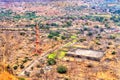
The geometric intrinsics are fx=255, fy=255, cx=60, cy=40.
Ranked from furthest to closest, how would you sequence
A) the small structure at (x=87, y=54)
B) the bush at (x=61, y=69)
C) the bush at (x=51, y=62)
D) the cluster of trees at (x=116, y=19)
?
the cluster of trees at (x=116, y=19), the small structure at (x=87, y=54), the bush at (x=51, y=62), the bush at (x=61, y=69)

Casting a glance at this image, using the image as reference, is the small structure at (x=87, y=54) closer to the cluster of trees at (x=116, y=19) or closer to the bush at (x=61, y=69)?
the bush at (x=61, y=69)

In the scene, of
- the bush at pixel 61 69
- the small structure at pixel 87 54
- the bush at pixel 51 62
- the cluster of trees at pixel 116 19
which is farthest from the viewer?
the cluster of trees at pixel 116 19

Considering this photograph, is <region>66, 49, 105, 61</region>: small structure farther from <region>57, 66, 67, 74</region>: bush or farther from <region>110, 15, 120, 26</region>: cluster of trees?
<region>110, 15, 120, 26</region>: cluster of trees

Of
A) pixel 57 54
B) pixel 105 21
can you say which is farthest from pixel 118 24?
pixel 57 54

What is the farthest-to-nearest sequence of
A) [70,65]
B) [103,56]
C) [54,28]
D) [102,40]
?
[54,28], [102,40], [103,56], [70,65]

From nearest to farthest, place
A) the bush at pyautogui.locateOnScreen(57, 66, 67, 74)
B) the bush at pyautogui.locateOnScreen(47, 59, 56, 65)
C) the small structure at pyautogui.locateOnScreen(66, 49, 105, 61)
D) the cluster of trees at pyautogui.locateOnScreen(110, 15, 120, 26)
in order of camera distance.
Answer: the bush at pyautogui.locateOnScreen(57, 66, 67, 74) < the bush at pyautogui.locateOnScreen(47, 59, 56, 65) < the small structure at pyautogui.locateOnScreen(66, 49, 105, 61) < the cluster of trees at pyautogui.locateOnScreen(110, 15, 120, 26)

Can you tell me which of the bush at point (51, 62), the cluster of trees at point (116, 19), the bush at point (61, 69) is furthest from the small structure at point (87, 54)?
the cluster of trees at point (116, 19)

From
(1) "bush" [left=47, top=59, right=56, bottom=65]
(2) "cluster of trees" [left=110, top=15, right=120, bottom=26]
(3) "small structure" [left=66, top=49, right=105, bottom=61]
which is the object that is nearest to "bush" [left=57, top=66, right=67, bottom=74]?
(1) "bush" [left=47, top=59, right=56, bottom=65]

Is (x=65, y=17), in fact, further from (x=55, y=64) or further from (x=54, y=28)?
(x=55, y=64)
